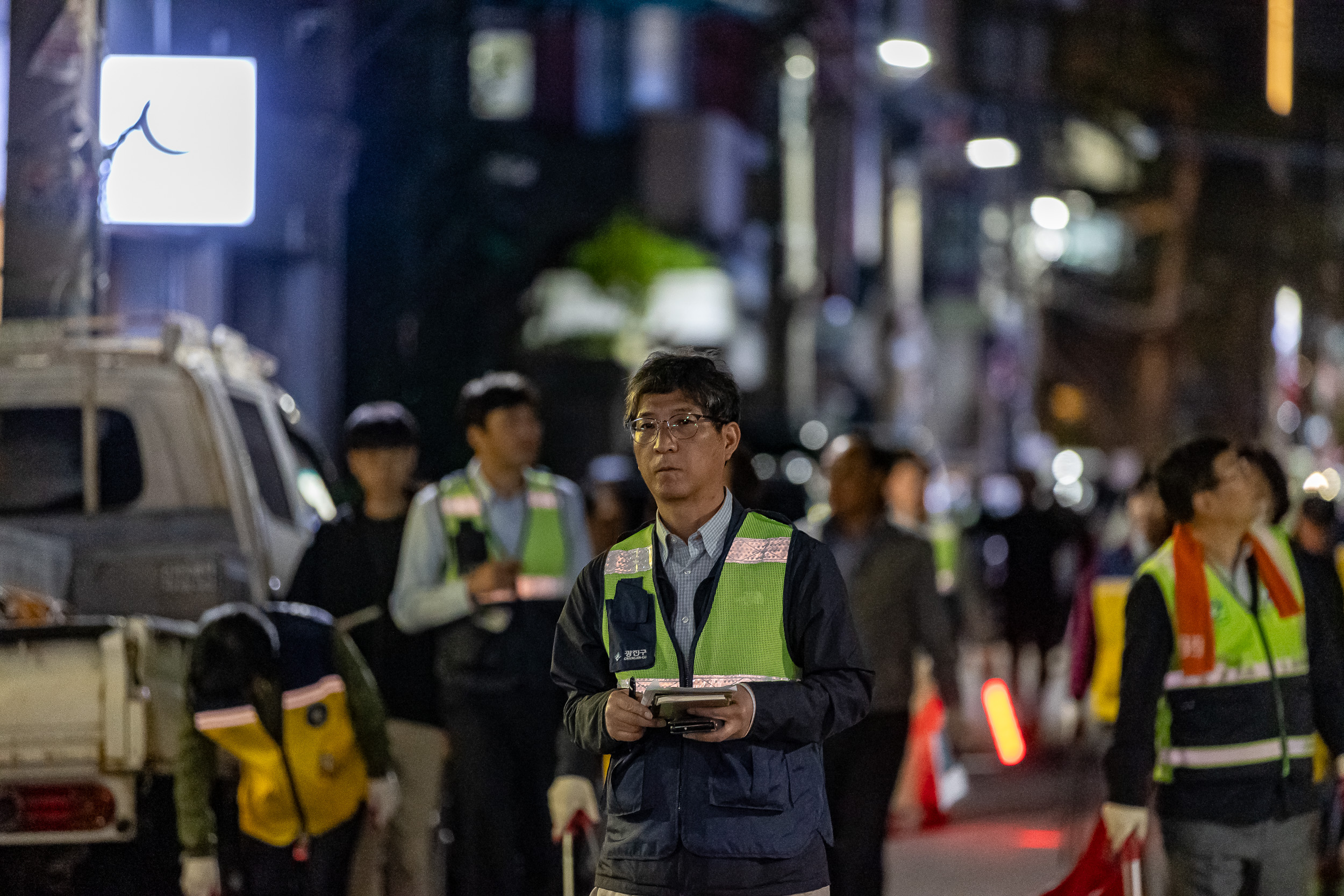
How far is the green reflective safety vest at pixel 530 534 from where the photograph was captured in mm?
6906

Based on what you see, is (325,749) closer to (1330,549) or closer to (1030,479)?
(1330,549)

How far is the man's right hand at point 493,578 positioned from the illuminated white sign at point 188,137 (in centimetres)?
372

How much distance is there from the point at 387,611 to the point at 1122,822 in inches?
120

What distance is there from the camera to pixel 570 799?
518cm

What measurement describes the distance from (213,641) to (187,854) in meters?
0.66

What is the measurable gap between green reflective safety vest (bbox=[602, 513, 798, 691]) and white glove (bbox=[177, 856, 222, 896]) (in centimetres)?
232

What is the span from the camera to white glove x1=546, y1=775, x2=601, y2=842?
17.0 feet

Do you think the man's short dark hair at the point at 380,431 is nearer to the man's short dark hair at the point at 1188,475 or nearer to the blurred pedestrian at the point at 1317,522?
the man's short dark hair at the point at 1188,475

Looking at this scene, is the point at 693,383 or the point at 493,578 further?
the point at 493,578

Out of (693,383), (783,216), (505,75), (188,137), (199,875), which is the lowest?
(199,875)

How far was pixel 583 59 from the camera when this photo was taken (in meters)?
36.1

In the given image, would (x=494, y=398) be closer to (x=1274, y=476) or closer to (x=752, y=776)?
(x=1274, y=476)

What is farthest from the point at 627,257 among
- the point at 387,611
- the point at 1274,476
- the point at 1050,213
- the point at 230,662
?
the point at 1050,213

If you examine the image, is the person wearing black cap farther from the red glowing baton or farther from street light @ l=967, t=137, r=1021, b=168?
street light @ l=967, t=137, r=1021, b=168
